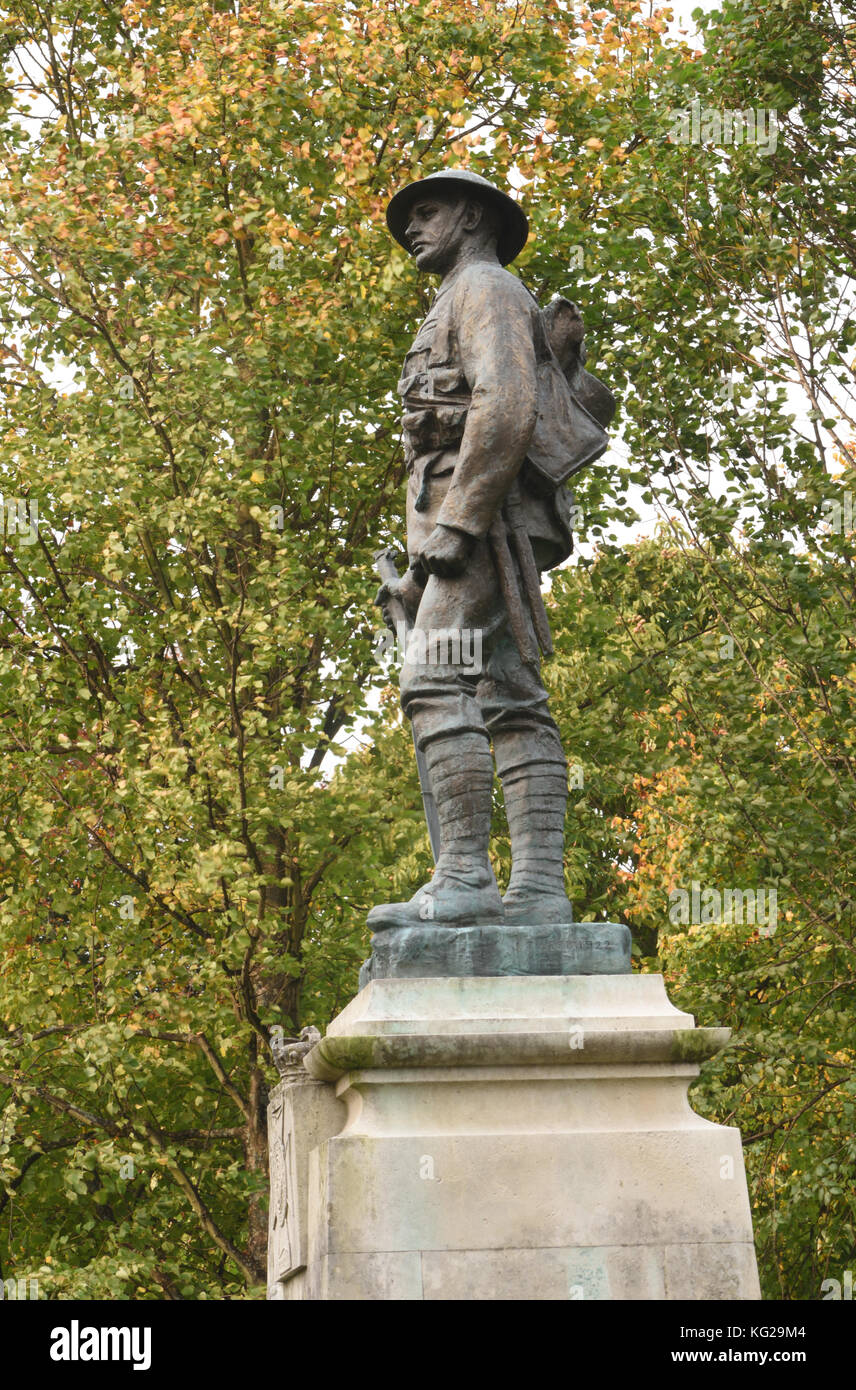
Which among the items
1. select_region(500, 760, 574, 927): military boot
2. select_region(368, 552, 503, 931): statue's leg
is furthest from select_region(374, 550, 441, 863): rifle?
select_region(500, 760, 574, 927): military boot

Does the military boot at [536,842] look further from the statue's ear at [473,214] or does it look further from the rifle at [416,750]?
the statue's ear at [473,214]

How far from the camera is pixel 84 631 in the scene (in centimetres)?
1391

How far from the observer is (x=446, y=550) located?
569cm

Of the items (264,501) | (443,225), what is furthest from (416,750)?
(264,501)

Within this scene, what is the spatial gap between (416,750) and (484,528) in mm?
814

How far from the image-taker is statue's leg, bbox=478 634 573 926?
5.71 m

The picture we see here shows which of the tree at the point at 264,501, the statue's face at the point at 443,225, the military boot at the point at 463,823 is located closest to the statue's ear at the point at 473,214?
the statue's face at the point at 443,225

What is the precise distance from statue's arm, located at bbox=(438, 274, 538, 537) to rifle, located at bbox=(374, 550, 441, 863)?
652mm

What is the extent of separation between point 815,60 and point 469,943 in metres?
7.97

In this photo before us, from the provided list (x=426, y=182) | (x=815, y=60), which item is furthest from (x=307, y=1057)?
(x=815, y=60)

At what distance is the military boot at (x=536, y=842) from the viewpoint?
18.4 ft

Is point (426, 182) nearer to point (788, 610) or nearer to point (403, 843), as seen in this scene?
point (788, 610)

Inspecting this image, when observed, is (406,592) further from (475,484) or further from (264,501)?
(264,501)

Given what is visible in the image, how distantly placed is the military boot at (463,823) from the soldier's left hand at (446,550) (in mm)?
611
